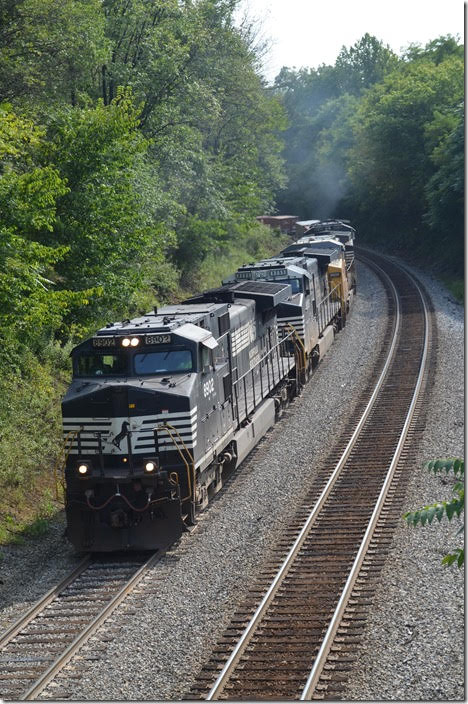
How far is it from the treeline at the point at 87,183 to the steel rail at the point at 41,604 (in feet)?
9.53

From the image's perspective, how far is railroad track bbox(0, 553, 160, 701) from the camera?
9.72 meters

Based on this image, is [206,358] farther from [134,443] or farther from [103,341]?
[134,443]

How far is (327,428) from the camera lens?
21047 millimetres

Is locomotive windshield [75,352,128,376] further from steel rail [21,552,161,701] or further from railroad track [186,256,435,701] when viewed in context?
railroad track [186,256,435,701]

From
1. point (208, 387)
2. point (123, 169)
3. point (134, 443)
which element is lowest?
point (134, 443)

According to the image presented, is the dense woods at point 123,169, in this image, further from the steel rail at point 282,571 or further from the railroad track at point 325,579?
the railroad track at point 325,579

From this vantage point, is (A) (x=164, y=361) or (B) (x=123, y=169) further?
(B) (x=123, y=169)

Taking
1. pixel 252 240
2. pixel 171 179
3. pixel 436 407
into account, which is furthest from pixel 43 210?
pixel 252 240

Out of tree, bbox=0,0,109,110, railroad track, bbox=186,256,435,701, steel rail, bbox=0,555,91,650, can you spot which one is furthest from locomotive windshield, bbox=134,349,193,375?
tree, bbox=0,0,109,110

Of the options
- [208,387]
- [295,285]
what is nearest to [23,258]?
[208,387]

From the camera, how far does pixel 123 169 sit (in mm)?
21719

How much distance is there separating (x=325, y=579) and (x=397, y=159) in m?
54.3

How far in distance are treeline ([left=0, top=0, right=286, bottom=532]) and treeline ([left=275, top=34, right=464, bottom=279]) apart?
14507mm

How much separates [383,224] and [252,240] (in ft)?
71.7
